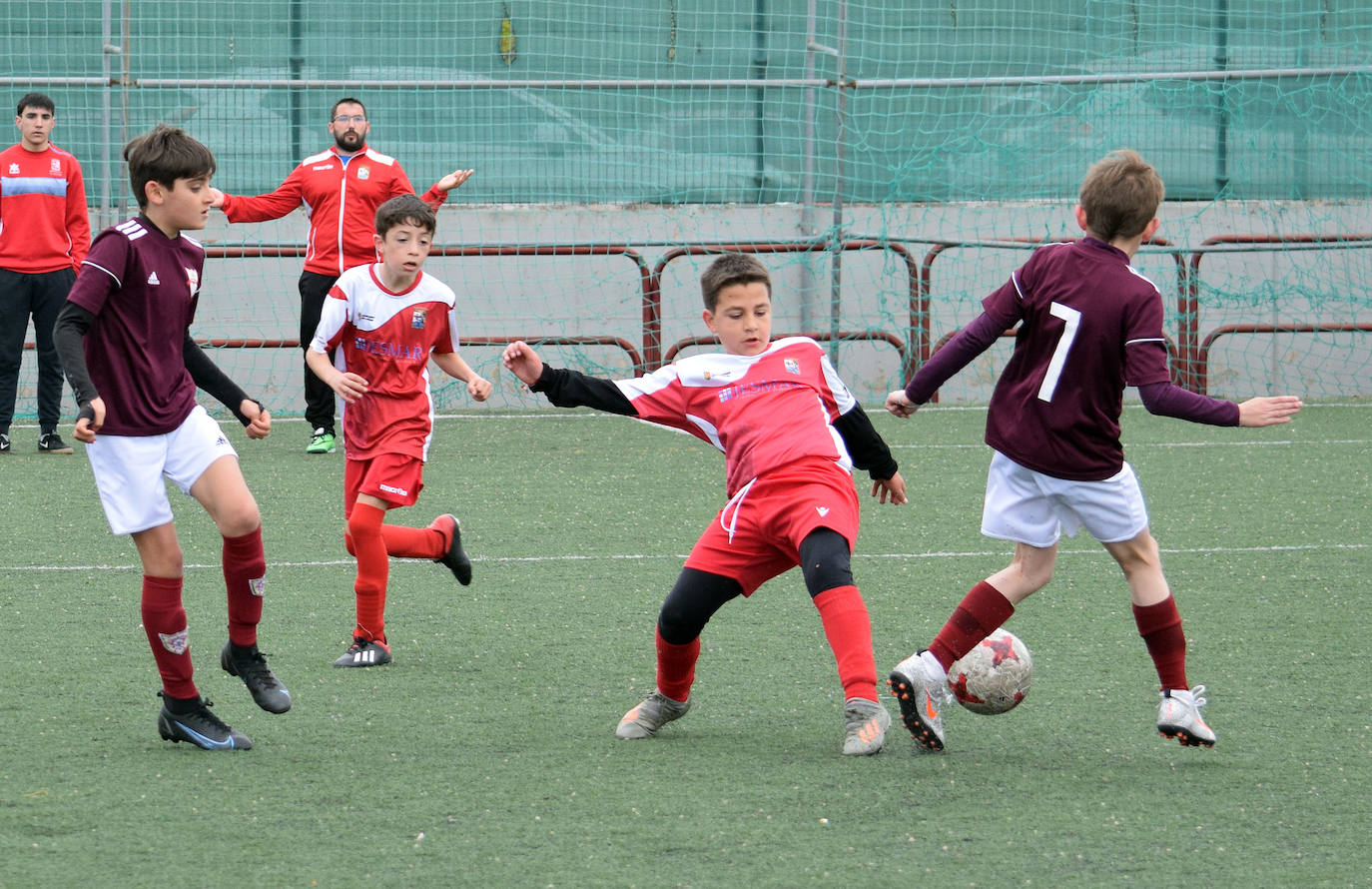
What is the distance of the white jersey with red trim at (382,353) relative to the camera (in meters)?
4.91

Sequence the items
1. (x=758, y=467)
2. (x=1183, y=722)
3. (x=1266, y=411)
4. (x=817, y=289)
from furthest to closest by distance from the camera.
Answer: (x=817, y=289)
(x=758, y=467)
(x=1183, y=722)
(x=1266, y=411)

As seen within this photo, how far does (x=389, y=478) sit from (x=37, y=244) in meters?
4.94

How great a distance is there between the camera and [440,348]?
5.20 metres

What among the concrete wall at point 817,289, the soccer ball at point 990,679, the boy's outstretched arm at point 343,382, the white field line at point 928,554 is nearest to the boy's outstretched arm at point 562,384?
the boy's outstretched arm at point 343,382

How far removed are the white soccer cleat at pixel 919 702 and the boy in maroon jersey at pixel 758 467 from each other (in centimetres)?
6

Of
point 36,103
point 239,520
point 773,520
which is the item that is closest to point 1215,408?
point 773,520

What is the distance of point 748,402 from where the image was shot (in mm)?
4008

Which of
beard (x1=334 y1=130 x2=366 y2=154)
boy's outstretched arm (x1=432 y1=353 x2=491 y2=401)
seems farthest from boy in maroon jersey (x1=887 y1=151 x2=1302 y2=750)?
beard (x1=334 y1=130 x2=366 y2=154)

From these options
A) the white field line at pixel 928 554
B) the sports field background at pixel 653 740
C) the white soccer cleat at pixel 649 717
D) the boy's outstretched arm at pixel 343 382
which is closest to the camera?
the sports field background at pixel 653 740

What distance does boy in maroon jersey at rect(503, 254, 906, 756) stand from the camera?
3.76 meters

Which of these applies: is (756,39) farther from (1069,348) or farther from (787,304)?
(1069,348)

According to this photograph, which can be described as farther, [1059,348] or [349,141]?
[349,141]

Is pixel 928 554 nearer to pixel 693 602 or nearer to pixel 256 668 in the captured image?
pixel 693 602

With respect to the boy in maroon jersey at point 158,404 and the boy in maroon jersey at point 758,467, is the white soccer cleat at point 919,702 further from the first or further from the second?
the boy in maroon jersey at point 158,404
